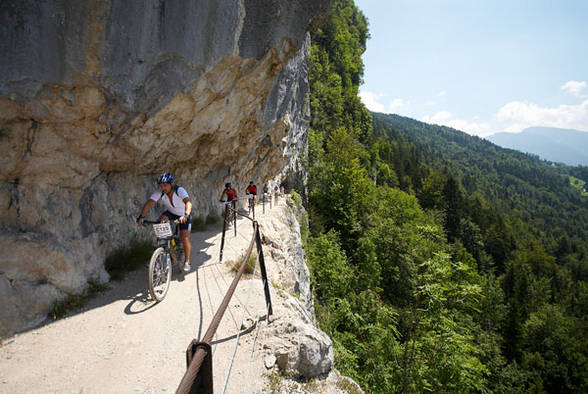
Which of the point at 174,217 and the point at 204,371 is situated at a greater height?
the point at 174,217

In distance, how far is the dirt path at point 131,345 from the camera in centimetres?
306

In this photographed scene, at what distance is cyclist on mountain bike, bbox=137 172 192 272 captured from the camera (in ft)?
15.9

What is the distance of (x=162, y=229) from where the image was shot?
475 centimetres

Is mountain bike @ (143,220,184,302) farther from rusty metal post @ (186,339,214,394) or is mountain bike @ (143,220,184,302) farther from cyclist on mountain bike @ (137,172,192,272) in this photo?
rusty metal post @ (186,339,214,394)

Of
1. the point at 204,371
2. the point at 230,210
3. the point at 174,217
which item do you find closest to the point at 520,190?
the point at 230,210

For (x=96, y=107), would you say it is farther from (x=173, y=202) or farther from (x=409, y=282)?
(x=409, y=282)

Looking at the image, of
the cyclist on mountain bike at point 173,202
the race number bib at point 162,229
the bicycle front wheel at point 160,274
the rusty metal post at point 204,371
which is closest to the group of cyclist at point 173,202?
the cyclist on mountain bike at point 173,202

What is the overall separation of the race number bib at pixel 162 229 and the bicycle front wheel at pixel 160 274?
0.26 meters

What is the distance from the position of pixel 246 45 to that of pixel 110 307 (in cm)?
626

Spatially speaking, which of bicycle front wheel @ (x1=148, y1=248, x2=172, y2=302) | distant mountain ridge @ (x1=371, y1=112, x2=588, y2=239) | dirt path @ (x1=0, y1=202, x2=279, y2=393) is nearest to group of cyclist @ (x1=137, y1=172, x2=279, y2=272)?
bicycle front wheel @ (x1=148, y1=248, x2=172, y2=302)

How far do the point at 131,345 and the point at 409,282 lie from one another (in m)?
22.7

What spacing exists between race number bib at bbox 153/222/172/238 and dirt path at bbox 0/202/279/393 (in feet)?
3.58

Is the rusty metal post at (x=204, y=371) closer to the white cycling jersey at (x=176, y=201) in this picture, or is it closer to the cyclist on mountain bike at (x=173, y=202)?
the cyclist on mountain bike at (x=173, y=202)

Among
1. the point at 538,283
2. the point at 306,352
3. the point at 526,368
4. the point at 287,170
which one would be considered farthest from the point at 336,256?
the point at 538,283
